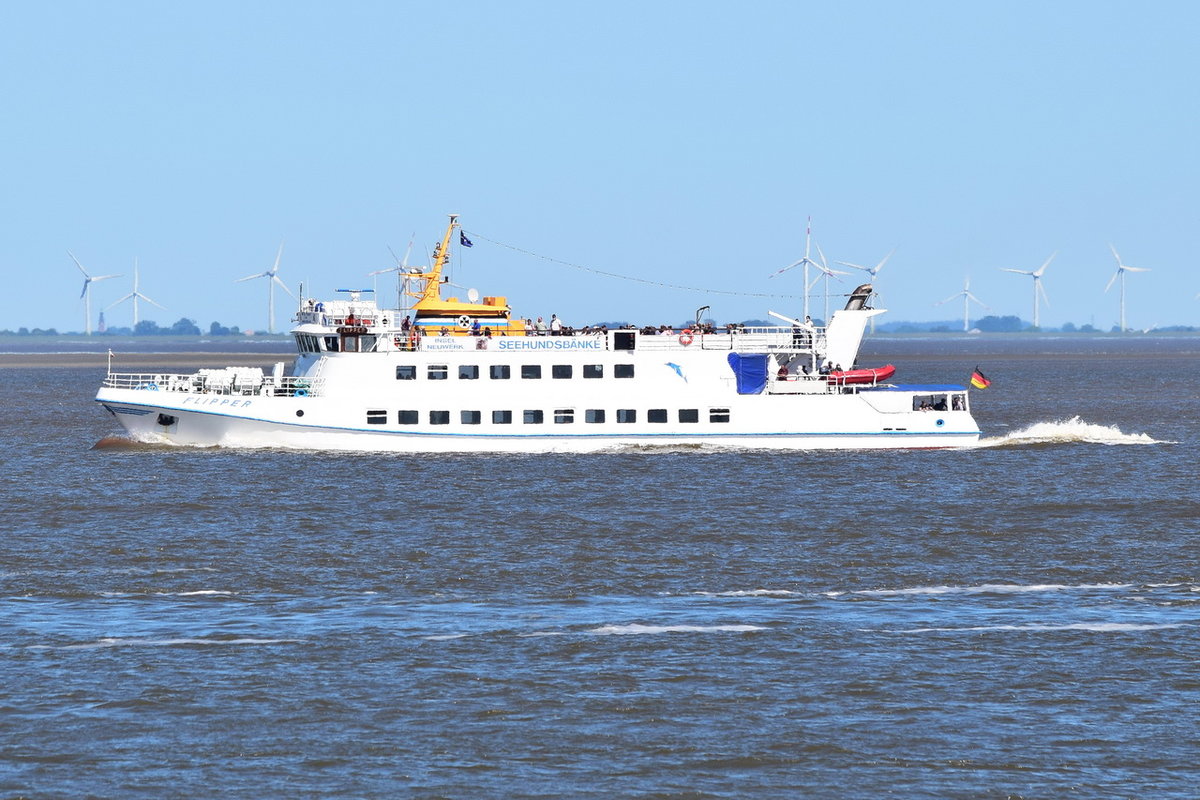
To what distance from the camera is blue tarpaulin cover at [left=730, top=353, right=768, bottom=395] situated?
5997 cm

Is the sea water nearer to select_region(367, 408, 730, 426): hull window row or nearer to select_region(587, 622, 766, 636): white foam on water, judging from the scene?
select_region(587, 622, 766, 636): white foam on water

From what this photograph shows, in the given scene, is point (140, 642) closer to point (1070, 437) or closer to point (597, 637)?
point (597, 637)

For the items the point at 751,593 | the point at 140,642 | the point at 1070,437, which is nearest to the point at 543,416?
the point at 1070,437

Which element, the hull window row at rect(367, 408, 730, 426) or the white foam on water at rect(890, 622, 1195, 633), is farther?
the hull window row at rect(367, 408, 730, 426)

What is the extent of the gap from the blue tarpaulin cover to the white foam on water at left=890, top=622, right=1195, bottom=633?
31.5 metres

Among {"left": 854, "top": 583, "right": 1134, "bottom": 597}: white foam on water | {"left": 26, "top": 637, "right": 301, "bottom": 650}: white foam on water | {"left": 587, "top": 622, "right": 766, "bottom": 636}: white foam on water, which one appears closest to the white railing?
{"left": 854, "top": 583, "right": 1134, "bottom": 597}: white foam on water

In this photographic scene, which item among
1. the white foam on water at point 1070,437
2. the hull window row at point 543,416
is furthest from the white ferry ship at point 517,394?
the white foam on water at point 1070,437

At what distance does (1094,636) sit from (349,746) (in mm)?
13732

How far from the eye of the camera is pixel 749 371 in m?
60.2

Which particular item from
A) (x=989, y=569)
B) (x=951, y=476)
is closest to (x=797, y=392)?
(x=951, y=476)

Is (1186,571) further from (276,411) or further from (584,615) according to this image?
(276,411)

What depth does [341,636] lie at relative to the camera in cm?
2805

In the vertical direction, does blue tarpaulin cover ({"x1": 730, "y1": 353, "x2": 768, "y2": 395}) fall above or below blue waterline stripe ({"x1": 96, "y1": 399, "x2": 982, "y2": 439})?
above

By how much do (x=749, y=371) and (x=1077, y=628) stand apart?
3204cm
